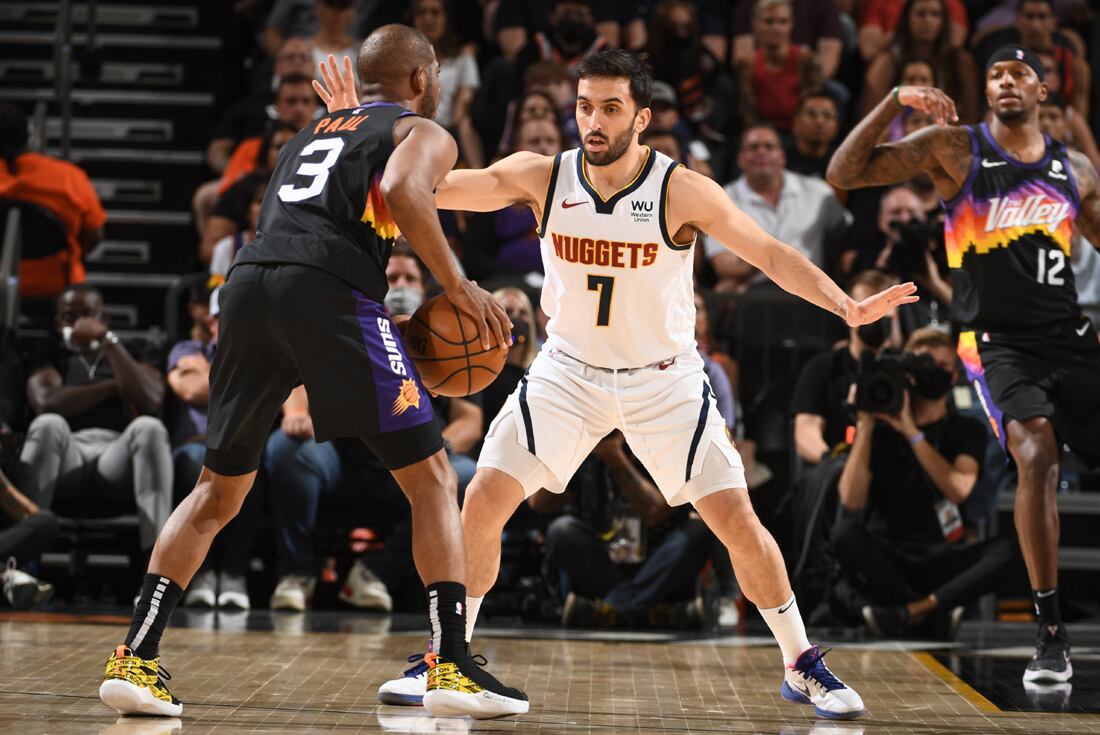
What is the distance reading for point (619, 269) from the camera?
4.80 metres

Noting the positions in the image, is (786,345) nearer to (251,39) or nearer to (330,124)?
(330,124)

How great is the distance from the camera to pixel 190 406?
827cm

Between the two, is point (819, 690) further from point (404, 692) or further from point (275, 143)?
point (275, 143)

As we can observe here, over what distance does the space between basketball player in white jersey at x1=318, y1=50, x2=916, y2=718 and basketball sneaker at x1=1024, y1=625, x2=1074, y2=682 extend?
1.22 metres

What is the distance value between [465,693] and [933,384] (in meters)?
4.08

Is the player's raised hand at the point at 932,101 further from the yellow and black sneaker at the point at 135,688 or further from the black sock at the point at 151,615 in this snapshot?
the yellow and black sneaker at the point at 135,688

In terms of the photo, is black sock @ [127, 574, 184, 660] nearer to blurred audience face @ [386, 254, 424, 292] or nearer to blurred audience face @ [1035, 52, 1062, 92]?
blurred audience face @ [386, 254, 424, 292]

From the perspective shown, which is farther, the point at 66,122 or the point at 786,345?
the point at 66,122

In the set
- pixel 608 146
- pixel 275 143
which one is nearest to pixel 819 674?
pixel 608 146

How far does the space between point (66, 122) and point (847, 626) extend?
6357 millimetres

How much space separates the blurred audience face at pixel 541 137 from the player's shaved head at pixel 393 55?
446 cm

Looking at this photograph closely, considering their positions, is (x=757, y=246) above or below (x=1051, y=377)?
above

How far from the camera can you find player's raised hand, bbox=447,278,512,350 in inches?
169

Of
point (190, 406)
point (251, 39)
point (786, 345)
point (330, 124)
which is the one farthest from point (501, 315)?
point (251, 39)
